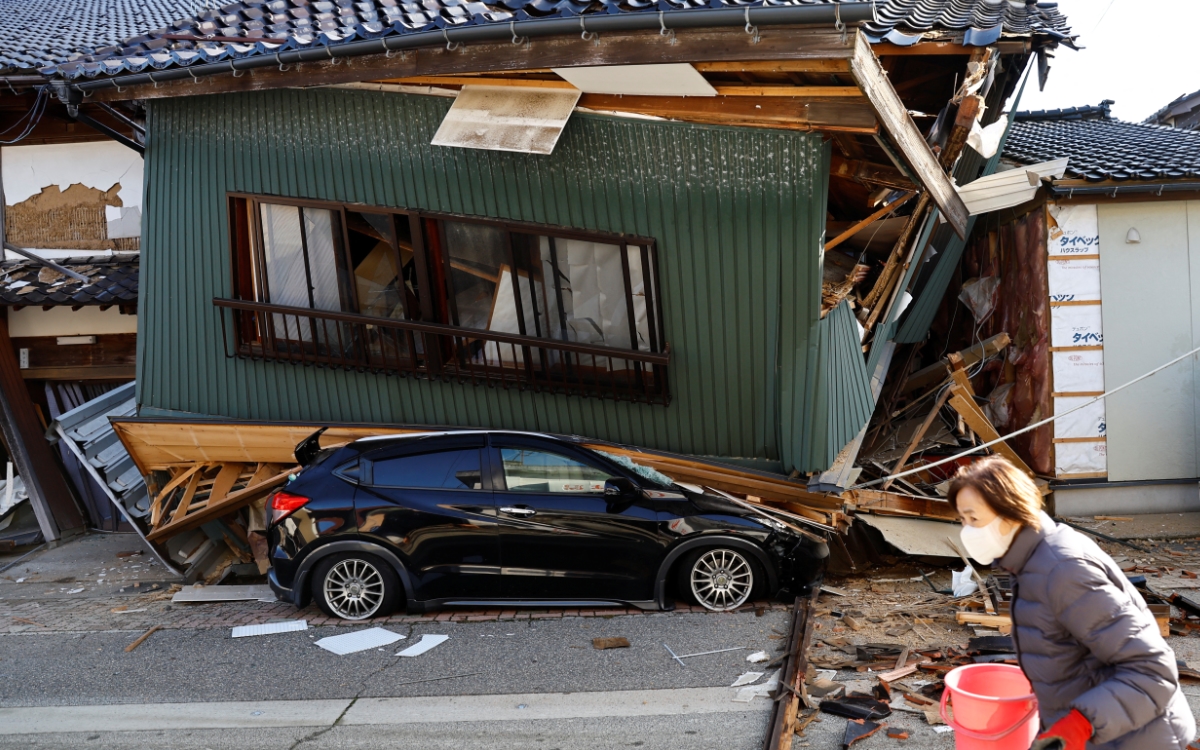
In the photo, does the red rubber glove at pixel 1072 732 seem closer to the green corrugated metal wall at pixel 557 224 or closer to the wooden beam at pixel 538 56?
the wooden beam at pixel 538 56

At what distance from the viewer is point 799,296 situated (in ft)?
26.5

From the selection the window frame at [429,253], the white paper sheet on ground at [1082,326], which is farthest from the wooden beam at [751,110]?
the white paper sheet on ground at [1082,326]

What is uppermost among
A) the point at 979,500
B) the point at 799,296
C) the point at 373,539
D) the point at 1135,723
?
the point at 799,296

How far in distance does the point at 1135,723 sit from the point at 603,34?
5701 mm

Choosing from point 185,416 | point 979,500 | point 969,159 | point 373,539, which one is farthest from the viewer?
point 969,159

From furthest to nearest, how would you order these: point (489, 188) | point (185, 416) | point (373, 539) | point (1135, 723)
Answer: point (185, 416) → point (489, 188) → point (373, 539) → point (1135, 723)

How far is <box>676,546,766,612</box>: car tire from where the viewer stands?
765cm

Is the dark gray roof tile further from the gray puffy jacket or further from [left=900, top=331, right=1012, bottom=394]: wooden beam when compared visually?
the gray puffy jacket

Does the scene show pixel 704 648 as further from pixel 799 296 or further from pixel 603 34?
pixel 603 34

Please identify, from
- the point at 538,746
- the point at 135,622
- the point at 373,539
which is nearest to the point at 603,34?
the point at 373,539

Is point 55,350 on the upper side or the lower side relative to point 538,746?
upper

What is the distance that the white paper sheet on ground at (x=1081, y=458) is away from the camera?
1079 centimetres

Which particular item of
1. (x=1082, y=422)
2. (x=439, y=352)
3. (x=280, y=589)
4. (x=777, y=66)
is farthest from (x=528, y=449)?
(x=1082, y=422)

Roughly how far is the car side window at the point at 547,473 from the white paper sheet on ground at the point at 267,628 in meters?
2.06
